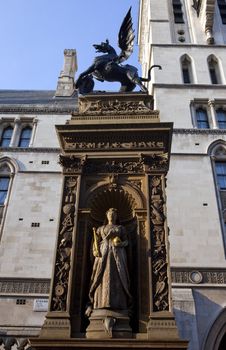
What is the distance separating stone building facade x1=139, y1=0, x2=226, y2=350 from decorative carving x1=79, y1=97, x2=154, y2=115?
890 centimetres

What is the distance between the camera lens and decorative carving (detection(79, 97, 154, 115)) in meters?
11.8

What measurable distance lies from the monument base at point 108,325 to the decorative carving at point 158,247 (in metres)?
0.71

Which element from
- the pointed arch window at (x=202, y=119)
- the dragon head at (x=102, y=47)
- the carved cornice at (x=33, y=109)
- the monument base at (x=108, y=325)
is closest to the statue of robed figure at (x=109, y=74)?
the dragon head at (x=102, y=47)

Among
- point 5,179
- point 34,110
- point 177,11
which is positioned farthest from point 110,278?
point 177,11

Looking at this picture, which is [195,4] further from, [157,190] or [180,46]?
[157,190]

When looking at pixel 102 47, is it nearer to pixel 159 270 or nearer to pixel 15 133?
pixel 159 270

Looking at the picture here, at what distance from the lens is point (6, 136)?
1008 inches

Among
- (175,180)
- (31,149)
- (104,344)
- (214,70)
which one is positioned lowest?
(104,344)

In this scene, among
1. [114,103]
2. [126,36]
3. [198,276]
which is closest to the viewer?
[114,103]

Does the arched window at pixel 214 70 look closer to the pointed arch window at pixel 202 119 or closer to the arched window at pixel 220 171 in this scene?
the pointed arch window at pixel 202 119

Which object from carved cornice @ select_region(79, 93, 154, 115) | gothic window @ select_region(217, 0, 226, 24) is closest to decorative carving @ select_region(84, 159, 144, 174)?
carved cornice @ select_region(79, 93, 154, 115)

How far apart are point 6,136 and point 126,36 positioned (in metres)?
13.2

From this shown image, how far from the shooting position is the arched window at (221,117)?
959 inches

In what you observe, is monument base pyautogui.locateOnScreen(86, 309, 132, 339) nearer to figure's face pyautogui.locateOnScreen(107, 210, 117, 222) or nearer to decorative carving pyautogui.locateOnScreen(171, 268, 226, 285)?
figure's face pyautogui.locateOnScreen(107, 210, 117, 222)
